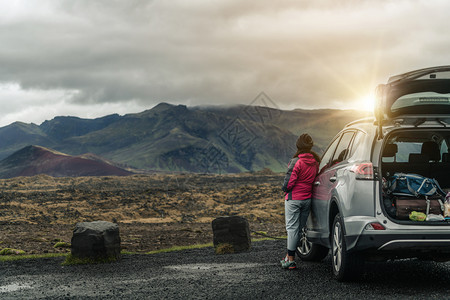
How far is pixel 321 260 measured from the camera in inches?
435

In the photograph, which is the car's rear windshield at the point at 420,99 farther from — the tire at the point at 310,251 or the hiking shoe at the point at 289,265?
the tire at the point at 310,251

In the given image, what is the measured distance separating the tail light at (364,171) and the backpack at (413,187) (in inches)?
20.7

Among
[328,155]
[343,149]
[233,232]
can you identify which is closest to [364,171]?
[343,149]

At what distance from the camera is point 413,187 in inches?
296

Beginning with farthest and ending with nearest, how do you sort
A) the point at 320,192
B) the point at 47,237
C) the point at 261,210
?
1. the point at 261,210
2. the point at 47,237
3. the point at 320,192

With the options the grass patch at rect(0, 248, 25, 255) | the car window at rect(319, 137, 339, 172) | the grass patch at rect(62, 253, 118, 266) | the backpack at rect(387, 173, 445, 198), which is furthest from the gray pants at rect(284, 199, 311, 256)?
the grass patch at rect(0, 248, 25, 255)

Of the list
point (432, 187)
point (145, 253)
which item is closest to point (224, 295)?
point (432, 187)

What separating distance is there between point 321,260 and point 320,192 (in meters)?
2.42

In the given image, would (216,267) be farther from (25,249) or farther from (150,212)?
(150,212)

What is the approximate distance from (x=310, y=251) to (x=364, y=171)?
3853 mm

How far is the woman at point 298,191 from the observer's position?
378 inches

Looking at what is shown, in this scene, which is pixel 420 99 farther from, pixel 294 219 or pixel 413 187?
pixel 294 219

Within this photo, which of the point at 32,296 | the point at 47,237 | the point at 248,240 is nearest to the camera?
the point at 32,296

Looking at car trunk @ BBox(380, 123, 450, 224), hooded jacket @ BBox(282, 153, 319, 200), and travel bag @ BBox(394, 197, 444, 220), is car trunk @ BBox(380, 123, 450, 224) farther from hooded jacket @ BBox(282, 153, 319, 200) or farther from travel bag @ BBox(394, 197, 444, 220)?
hooded jacket @ BBox(282, 153, 319, 200)
